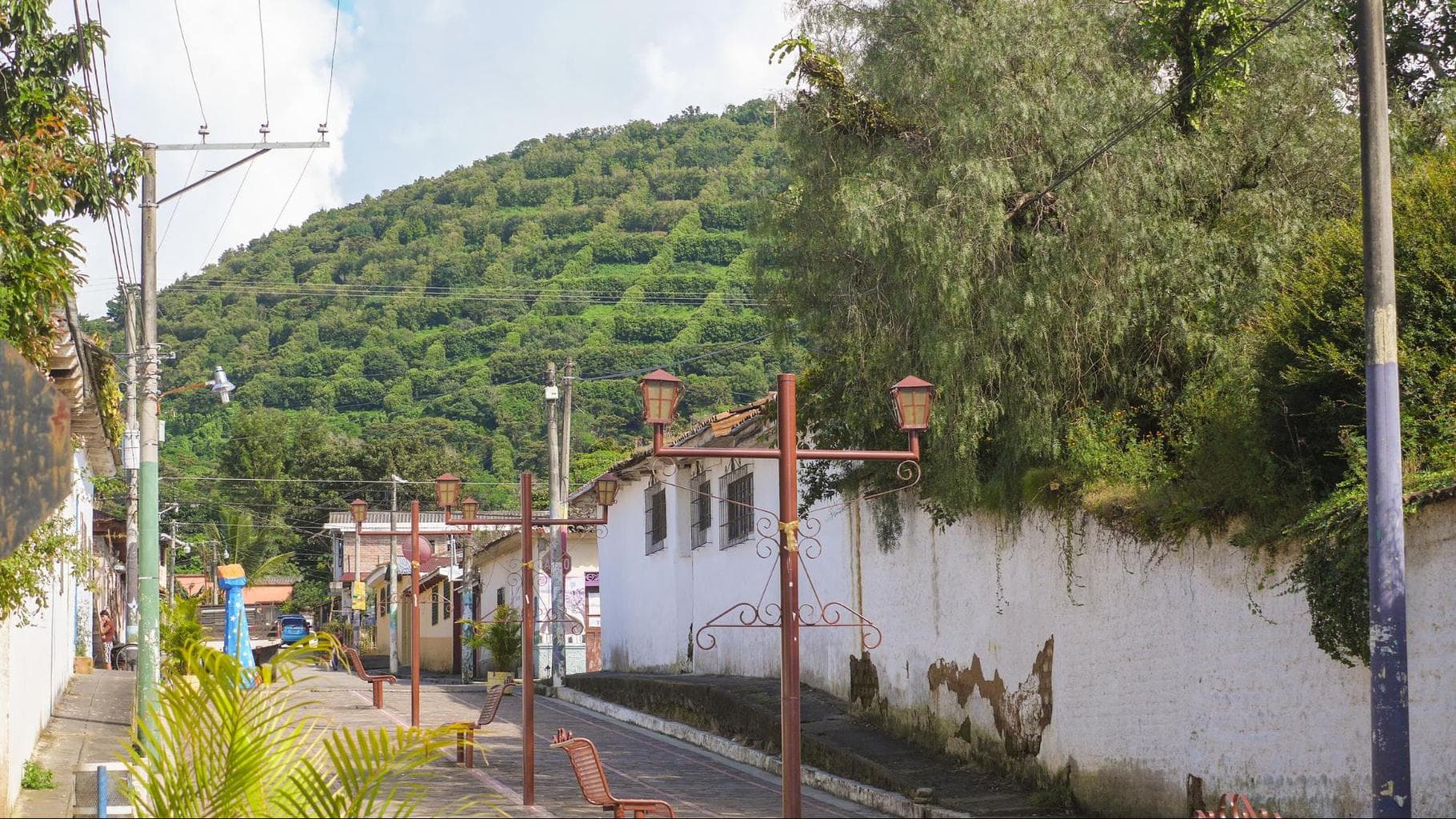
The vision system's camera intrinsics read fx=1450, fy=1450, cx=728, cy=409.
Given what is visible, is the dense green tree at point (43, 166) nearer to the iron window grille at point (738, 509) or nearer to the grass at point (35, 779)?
the grass at point (35, 779)

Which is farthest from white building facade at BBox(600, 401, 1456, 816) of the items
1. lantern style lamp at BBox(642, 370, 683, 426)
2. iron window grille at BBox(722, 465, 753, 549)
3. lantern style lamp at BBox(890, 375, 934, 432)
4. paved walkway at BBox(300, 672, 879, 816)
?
lantern style lamp at BBox(642, 370, 683, 426)

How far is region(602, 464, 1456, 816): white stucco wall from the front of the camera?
862 centimetres

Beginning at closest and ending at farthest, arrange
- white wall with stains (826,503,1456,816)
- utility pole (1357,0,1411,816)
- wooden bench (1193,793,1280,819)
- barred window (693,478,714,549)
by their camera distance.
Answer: utility pole (1357,0,1411,816), wooden bench (1193,793,1280,819), white wall with stains (826,503,1456,816), barred window (693,478,714,549)

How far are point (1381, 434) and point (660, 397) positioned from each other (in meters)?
5.02

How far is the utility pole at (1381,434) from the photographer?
24.7 ft

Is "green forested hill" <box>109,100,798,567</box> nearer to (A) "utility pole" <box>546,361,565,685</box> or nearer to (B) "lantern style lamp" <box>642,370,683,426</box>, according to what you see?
(A) "utility pole" <box>546,361,565,685</box>

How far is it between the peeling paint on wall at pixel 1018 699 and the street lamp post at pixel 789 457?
3.53 meters

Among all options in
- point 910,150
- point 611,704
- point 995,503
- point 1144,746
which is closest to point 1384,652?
point 1144,746

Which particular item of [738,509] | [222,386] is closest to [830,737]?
[738,509]

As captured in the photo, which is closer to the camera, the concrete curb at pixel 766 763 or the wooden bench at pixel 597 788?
the wooden bench at pixel 597 788

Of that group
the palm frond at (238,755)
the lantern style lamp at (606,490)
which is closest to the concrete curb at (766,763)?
the lantern style lamp at (606,490)

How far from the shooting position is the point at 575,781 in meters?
16.3

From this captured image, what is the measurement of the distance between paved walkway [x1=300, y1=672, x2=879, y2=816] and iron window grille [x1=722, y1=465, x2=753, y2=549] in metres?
3.52

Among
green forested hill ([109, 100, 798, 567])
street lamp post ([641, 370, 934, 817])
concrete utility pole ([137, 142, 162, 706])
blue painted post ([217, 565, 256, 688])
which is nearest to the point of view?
street lamp post ([641, 370, 934, 817])
